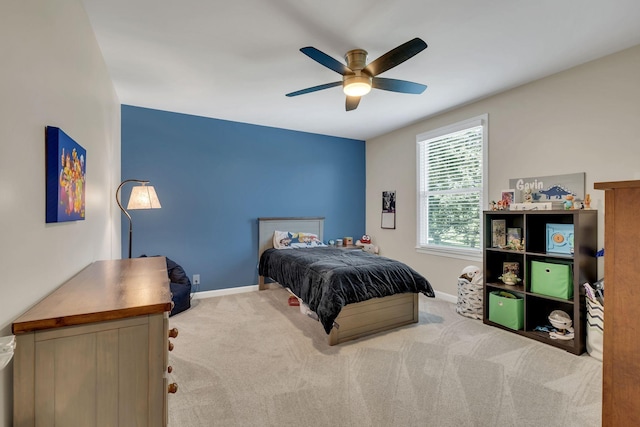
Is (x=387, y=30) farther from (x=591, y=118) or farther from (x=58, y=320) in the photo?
(x=58, y=320)

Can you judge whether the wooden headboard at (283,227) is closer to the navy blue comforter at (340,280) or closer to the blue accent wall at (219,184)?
the blue accent wall at (219,184)

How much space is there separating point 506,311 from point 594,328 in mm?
681

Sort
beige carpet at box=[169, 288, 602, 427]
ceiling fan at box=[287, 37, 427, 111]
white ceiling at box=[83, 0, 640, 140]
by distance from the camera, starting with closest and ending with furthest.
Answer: beige carpet at box=[169, 288, 602, 427]
white ceiling at box=[83, 0, 640, 140]
ceiling fan at box=[287, 37, 427, 111]

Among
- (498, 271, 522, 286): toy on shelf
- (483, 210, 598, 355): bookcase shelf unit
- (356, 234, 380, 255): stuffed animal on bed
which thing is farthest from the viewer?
(356, 234, 380, 255): stuffed animal on bed

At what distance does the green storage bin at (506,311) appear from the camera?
292cm

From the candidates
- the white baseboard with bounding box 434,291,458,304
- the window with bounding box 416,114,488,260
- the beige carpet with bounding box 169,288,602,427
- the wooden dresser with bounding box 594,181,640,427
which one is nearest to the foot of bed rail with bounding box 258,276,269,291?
the beige carpet with bounding box 169,288,602,427

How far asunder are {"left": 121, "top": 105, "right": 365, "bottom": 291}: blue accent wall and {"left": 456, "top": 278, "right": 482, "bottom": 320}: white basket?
2.34 m

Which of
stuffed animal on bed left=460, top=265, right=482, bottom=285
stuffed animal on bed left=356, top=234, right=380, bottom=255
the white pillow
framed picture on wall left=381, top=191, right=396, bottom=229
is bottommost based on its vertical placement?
stuffed animal on bed left=460, top=265, right=482, bottom=285

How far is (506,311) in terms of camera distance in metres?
2.99

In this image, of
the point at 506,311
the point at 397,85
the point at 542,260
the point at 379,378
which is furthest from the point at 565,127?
the point at 379,378

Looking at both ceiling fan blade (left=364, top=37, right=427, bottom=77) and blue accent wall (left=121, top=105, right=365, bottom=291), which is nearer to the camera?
ceiling fan blade (left=364, top=37, right=427, bottom=77)

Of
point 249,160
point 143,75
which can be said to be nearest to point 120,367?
point 143,75

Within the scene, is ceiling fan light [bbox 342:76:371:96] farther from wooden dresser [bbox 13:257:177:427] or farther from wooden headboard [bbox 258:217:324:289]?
wooden headboard [bbox 258:217:324:289]

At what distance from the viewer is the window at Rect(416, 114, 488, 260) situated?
363 cm
